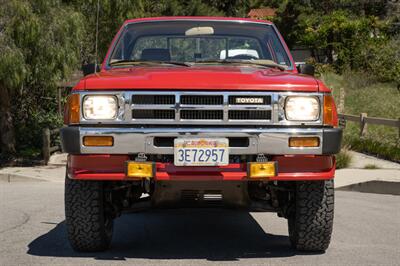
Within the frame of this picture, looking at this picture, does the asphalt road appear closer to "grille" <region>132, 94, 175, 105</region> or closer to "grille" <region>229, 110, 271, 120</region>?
"grille" <region>229, 110, 271, 120</region>

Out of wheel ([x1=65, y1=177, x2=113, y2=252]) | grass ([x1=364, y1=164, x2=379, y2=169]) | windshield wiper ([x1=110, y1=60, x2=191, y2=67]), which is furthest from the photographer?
grass ([x1=364, y1=164, x2=379, y2=169])

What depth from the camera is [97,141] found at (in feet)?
17.3

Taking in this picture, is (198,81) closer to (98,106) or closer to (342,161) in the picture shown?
(98,106)

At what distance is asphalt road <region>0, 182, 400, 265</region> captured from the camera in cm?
575

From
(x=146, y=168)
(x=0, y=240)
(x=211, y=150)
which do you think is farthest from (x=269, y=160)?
(x=0, y=240)

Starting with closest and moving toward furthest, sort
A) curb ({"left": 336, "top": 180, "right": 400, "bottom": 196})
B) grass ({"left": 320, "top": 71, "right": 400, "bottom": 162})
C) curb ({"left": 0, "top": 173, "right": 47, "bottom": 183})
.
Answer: curb ({"left": 336, "top": 180, "right": 400, "bottom": 196})
curb ({"left": 0, "top": 173, "right": 47, "bottom": 183})
grass ({"left": 320, "top": 71, "right": 400, "bottom": 162})

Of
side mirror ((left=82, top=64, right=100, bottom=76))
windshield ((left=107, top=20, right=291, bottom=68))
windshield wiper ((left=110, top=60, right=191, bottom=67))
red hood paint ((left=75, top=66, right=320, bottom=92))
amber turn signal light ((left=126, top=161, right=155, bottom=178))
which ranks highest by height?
windshield ((left=107, top=20, right=291, bottom=68))

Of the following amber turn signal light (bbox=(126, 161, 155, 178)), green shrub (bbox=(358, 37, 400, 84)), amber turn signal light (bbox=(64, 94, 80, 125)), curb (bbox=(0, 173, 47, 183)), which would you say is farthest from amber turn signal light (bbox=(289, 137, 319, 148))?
green shrub (bbox=(358, 37, 400, 84))

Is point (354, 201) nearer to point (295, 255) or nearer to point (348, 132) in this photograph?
point (295, 255)

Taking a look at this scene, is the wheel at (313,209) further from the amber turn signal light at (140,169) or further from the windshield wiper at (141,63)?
the windshield wiper at (141,63)

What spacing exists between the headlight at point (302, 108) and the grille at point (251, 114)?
6.1 inches

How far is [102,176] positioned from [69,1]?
15.2m

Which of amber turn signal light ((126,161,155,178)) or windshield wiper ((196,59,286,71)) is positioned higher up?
windshield wiper ((196,59,286,71))

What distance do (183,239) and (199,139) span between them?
5.82 feet
